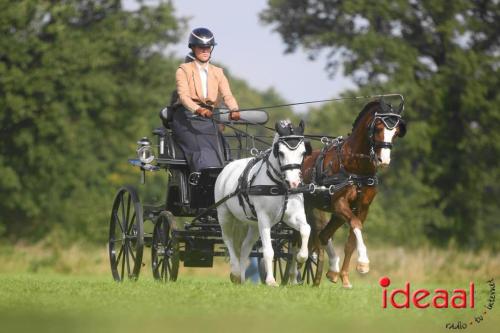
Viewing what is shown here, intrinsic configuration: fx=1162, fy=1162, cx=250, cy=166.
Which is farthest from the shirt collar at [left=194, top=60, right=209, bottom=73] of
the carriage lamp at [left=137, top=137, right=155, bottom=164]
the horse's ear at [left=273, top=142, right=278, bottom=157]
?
the horse's ear at [left=273, top=142, right=278, bottom=157]

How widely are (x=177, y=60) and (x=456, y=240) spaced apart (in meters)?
25.7

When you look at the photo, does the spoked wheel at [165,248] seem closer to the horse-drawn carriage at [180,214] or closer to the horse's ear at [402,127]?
the horse-drawn carriage at [180,214]

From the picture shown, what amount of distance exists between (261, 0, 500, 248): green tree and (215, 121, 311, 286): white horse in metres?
20.7

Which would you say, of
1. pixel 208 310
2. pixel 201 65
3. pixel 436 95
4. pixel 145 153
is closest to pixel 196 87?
pixel 201 65

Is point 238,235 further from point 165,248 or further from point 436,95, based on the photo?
point 436,95

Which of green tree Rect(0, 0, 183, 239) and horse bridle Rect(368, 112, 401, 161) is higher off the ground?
green tree Rect(0, 0, 183, 239)

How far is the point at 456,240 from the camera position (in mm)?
36562

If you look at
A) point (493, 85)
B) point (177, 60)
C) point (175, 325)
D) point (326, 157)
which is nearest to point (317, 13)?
A: point (493, 85)

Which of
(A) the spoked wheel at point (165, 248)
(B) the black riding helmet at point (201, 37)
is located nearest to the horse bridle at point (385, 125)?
(B) the black riding helmet at point (201, 37)

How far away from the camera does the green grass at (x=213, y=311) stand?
29.3ft

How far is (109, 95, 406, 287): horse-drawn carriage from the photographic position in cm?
1323

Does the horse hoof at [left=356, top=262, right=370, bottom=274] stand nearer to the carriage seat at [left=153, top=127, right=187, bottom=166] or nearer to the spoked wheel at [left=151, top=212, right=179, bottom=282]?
the spoked wheel at [left=151, top=212, right=179, bottom=282]

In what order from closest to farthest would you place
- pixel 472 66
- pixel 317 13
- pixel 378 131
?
pixel 378 131 → pixel 472 66 → pixel 317 13

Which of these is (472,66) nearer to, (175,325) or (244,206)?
(244,206)
